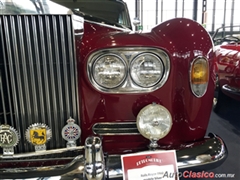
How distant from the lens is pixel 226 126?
2814mm

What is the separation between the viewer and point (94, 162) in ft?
3.29

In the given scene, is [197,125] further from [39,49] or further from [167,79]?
[39,49]

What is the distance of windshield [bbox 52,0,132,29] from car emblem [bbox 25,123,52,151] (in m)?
1.39

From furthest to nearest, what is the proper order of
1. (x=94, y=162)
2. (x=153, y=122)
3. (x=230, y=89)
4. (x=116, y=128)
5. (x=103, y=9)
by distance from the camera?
1. (x=230, y=89)
2. (x=103, y=9)
3. (x=116, y=128)
4. (x=153, y=122)
5. (x=94, y=162)

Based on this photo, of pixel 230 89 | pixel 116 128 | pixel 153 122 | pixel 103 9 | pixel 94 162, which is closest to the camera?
pixel 94 162

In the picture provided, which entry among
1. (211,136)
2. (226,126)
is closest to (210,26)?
(226,126)

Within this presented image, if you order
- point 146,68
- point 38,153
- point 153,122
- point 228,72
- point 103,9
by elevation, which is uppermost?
point 103,9

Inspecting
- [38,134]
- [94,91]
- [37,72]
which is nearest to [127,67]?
[94,91]

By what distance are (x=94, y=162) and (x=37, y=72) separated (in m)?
0.49

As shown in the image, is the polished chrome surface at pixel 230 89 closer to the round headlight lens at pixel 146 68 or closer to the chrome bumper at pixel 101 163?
the chrome bumper at pixel 101 163

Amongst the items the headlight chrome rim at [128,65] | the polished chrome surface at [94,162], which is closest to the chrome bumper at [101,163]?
the polished chrome surface at [94,162]

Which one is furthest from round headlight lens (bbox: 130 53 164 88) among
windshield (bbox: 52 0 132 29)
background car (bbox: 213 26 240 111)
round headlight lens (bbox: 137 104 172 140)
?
background car (bbox: 213 26 240 111)

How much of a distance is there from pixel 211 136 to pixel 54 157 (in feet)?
2.65

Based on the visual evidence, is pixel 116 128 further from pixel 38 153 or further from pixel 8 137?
pixel 8 137
